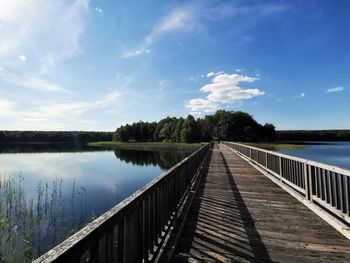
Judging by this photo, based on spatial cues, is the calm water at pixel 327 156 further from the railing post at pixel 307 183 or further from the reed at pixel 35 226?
the reed at pixel 35 226

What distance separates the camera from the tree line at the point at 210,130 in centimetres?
9006

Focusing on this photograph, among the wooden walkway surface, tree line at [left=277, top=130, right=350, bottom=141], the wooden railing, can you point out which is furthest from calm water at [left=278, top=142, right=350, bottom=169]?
tree line at [left=277, top=130, right=350, bottom=141]

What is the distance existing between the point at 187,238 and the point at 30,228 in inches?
277

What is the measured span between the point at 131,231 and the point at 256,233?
2.80m

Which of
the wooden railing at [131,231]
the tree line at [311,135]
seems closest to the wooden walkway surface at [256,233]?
the wooden railing at [131,231]

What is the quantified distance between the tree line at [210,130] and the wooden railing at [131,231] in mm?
81932

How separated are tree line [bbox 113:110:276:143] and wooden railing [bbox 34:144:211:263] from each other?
81.9m

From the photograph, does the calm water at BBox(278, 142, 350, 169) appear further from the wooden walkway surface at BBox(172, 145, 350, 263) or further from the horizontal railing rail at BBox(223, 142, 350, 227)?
the wooden walkway surface at BBox(172, 145, 350, 263)

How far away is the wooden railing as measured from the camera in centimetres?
174

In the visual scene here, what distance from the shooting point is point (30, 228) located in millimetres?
9039

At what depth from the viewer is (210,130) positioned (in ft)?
350

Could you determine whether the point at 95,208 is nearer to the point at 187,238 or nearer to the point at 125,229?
the point at 187,238

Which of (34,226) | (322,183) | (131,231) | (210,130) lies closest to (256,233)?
(322,183)

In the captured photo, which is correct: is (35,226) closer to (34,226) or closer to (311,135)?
(34,226)
